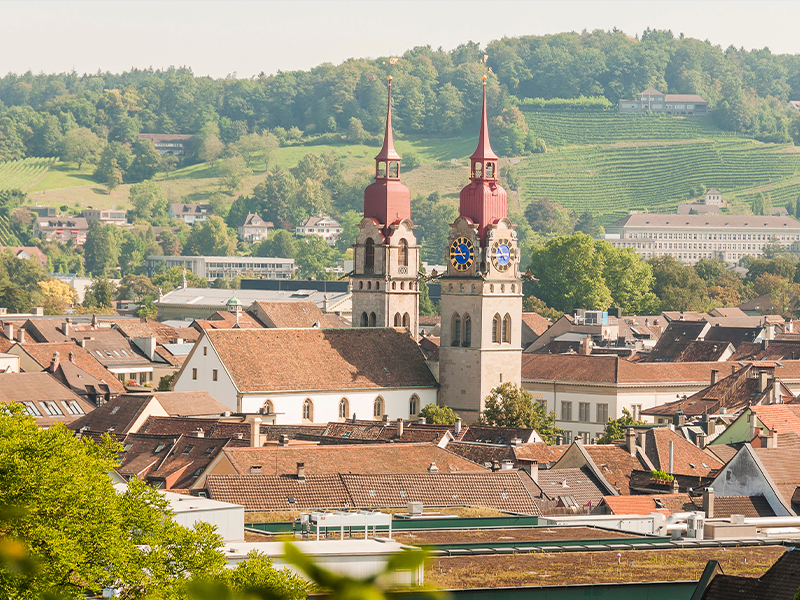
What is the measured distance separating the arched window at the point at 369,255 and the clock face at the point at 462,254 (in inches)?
196

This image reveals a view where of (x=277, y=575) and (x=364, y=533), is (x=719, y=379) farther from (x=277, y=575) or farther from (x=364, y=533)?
(x=277, y=575)

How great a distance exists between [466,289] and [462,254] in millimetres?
2138

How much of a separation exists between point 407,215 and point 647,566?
58713mm

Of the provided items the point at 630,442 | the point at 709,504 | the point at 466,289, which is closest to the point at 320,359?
the point at 466,289

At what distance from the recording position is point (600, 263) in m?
167

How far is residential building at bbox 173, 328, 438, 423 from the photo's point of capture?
279ft

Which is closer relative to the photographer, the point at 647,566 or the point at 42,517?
the point at 42,517

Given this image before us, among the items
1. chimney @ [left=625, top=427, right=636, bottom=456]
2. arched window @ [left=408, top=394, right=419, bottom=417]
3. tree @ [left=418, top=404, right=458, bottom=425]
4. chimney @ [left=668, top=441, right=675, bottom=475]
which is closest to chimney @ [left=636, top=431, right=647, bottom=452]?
chimney @ [left=625, top=427, right=636, bottom=456]

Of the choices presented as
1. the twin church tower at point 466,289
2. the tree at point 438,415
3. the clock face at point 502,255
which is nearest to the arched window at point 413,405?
the twin church tower at point 466,289

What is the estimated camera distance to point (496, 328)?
89.6 m

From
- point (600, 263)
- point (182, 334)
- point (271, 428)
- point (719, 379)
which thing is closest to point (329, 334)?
point (271, 428)

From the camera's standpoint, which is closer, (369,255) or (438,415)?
(438,415)

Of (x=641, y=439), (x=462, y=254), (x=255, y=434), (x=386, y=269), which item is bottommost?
(x=641, y=439)

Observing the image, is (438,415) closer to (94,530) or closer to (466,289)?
(466,289)
